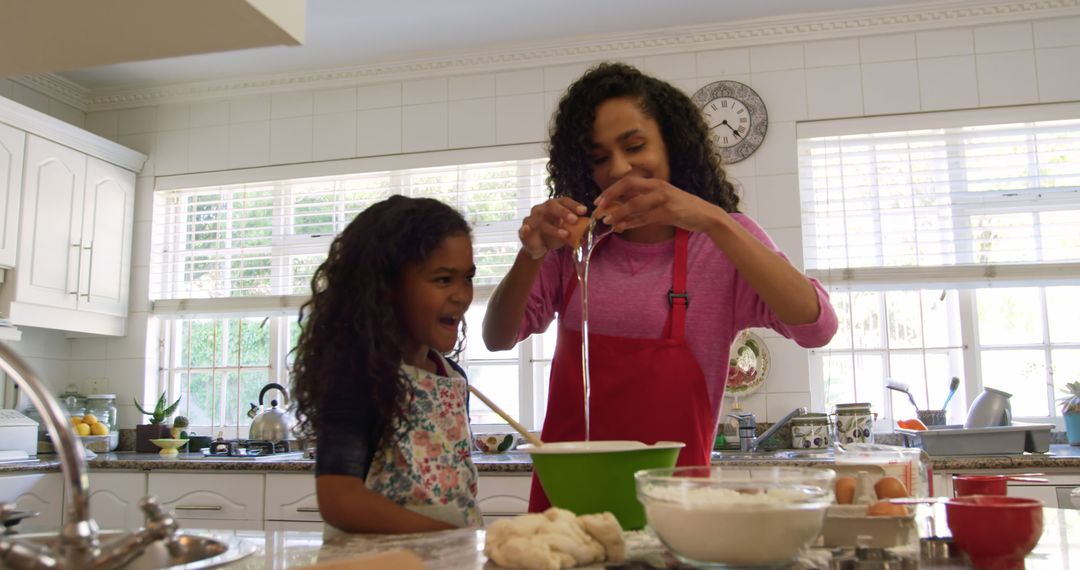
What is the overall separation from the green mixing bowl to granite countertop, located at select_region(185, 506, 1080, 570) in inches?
1.6

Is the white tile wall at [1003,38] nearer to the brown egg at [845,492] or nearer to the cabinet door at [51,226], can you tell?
the brown egg at [845,492]

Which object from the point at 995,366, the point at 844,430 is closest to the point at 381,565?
the point at 844,430

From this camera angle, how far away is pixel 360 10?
3377 millimetres

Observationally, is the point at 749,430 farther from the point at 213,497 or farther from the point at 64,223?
the point at 64,223

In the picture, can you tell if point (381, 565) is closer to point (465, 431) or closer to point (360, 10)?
point (465, 431)

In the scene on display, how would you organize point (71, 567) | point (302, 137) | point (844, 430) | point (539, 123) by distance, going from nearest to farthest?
point (71, 567), point (844, 430), point (539, 123), point (302, 137)

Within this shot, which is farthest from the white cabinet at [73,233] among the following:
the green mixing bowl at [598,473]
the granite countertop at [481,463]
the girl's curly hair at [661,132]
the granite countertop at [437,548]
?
the green mixing bowl at [598,473]

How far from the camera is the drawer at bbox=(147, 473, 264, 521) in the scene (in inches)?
118

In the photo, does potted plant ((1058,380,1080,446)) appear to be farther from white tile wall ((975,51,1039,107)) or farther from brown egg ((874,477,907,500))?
brown egg ((874,477,907,500))

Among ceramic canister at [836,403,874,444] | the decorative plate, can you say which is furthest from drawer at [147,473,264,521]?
ceramic canister at [836,403,874,444]

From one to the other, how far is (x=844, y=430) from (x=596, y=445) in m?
2.27

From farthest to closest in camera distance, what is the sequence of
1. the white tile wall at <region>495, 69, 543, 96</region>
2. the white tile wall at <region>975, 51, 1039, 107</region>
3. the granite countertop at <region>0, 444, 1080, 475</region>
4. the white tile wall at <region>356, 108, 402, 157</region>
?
the white tile wall at <region>356, 108, 402, 157</region>
the white tile wall at <region>495, 69, 543, 96</region>
the white tile wall at <region>975, 51, 1039, 107</region>
the granite countertop at <region>0, 444, 1080, 475</region>

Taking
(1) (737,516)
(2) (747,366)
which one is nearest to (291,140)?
(2) (747,366)

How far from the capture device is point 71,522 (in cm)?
84
